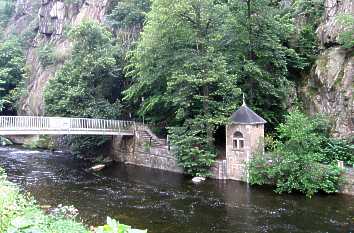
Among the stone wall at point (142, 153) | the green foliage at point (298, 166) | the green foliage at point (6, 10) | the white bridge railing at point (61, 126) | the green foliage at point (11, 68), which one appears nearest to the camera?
the green foliage at point (298, 166)

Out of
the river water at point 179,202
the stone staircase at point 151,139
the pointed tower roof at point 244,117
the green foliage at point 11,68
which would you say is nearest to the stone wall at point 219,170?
the river water at point 179,202

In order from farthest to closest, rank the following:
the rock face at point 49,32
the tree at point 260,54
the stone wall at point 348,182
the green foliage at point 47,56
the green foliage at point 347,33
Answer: the green foliage at point 47,56 < the rock face at point 49,32 < the tree at point 260,54 < the green foliage at point 347,33 < the stone wall at point 348,182

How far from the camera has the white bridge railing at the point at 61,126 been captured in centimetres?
2746

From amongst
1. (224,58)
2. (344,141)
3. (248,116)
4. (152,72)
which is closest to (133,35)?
(152,72)

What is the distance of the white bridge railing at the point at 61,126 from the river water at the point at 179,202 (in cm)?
270

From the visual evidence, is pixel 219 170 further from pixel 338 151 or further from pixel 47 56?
pixel 47 56

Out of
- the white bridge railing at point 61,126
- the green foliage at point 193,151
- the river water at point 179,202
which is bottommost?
the river water at point 179,202

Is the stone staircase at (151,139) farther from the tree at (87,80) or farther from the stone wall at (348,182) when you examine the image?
the stone wall at (348,182)

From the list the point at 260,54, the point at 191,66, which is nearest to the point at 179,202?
the point at 191,66

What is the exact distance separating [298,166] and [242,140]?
4.24 meters

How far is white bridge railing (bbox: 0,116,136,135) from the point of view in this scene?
27462 mm

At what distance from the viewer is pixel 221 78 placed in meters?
25.8

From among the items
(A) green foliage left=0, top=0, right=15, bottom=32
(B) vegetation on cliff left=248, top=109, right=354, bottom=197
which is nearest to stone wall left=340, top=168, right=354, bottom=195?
(B) vegetation on cliff left=248, top=109, right=354, bottom=197

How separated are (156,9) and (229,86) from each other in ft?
22.7
